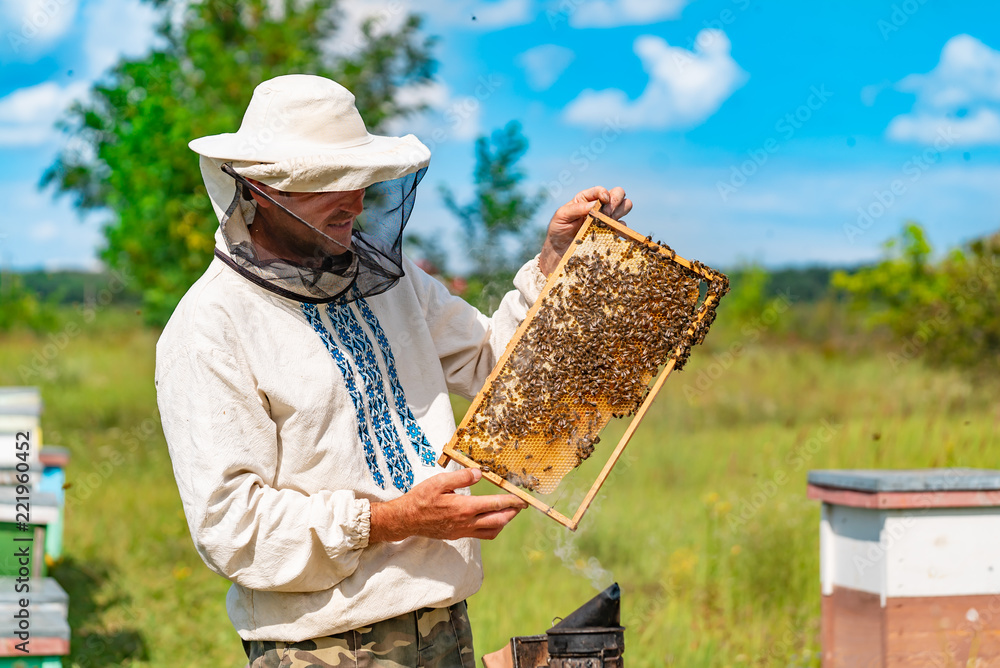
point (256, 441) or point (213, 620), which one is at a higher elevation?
point (256, 441)

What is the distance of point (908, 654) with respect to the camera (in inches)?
160

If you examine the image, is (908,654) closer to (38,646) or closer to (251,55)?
(38,646)

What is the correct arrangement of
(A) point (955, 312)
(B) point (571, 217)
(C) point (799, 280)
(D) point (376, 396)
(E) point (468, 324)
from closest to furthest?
1. (D) point (376, 396)
2. (B) point (571, 217)
3. (E) point (468, 324)
4. (A) point (955, 312)
5. (C) point (799, 280)

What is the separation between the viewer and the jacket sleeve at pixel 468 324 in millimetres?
2980

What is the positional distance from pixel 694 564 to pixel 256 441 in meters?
4.56

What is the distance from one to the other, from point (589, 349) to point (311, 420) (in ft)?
2.87

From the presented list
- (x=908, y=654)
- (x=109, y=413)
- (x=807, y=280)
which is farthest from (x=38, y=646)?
(x=807, y=280)

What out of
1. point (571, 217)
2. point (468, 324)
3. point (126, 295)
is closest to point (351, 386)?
point (468, 324)

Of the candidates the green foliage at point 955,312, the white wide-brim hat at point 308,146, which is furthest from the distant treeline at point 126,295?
the white wide-brim hat at point 308,146

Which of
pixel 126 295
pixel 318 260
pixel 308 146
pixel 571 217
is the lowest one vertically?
pixel 318 260

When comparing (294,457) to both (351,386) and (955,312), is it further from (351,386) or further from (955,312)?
(955,312)

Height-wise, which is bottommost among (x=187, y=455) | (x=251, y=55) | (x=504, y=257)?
(x=187, y=455)

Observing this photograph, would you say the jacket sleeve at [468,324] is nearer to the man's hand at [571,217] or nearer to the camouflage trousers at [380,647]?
the man's hand at [571,217]

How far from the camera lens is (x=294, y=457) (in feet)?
7.96
